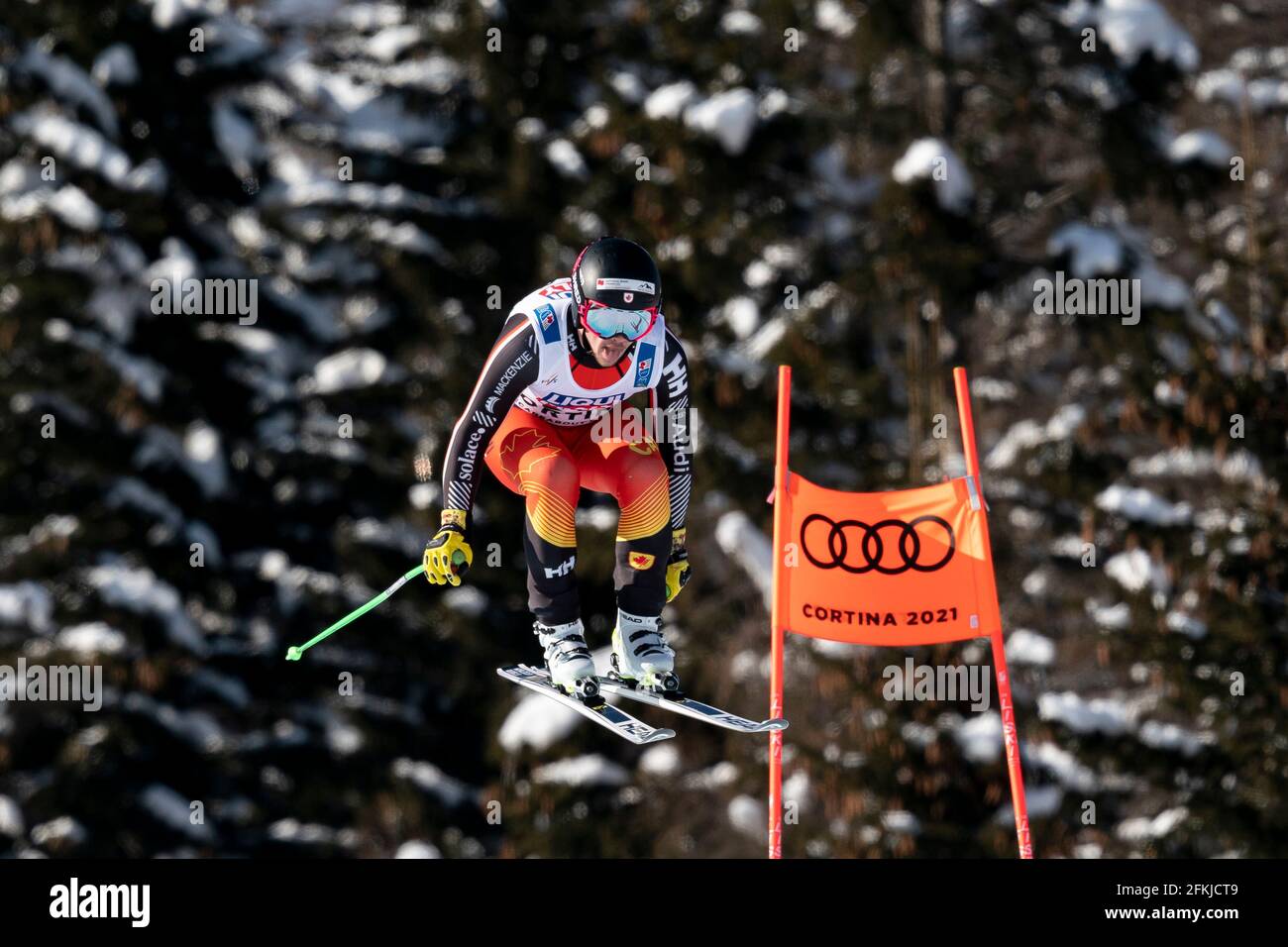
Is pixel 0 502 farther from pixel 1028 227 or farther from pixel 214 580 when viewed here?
pixel 1028 227

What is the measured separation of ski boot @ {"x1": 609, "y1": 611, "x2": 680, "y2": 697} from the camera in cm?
740

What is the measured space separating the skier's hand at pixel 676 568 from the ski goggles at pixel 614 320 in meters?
0.93

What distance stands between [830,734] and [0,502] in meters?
6.11

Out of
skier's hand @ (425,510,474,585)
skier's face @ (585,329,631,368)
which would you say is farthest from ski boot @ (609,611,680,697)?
skier's face @ (585,329,631,368)

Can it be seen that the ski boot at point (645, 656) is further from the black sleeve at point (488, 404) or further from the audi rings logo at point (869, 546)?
the audi rings logo at point (869, 546)

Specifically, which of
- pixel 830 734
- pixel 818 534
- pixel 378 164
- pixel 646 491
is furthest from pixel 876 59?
pixel 646 491

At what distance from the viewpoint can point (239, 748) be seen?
14180 mm

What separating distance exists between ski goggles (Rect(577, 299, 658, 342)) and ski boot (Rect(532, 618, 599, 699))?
3.75 ft

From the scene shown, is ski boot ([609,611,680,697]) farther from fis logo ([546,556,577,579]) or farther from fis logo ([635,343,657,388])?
fis logo ([635,343,657,388])

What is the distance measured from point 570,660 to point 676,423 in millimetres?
938

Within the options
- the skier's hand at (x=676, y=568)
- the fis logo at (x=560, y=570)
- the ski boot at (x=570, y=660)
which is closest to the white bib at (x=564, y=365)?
the fis logo at (x=560, y=570)

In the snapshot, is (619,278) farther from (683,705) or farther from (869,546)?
(869,546)

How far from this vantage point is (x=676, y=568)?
7.53m

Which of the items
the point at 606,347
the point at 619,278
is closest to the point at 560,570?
the point at 606,347
